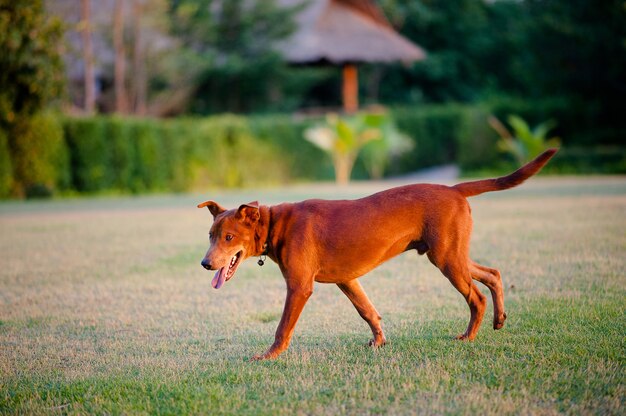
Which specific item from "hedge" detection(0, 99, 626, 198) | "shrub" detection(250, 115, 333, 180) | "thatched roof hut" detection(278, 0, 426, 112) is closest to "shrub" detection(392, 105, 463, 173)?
"hedge" detection(0, 99, 626, 198)

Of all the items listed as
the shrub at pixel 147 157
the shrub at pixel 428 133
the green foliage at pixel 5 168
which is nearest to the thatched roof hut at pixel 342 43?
the shrub at pixel 428 133

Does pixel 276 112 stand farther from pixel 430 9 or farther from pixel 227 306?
pixel 227 306

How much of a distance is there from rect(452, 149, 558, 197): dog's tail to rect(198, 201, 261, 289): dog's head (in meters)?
Answer: 1.65

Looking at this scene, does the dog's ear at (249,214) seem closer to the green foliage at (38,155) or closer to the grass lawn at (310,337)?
the grass lawn at (310,337)

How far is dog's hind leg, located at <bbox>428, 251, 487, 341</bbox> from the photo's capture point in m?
5.70

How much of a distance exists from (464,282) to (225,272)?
180cm

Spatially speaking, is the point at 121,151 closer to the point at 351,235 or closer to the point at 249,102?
the point at 249,102

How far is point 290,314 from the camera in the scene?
5.46m

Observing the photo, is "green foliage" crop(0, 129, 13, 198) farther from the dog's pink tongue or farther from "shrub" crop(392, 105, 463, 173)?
the dog's pink tongue

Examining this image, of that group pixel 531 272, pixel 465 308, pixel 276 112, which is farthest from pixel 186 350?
pixel 276 112

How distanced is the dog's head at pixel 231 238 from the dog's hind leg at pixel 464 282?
138 cm

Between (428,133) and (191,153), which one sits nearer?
(191,153)

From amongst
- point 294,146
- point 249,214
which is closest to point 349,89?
point 294,146

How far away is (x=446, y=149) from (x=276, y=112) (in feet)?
Result: 27.7
